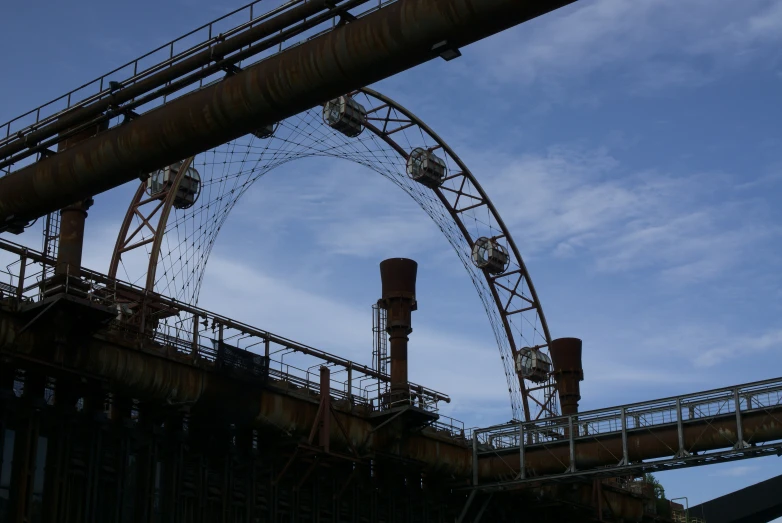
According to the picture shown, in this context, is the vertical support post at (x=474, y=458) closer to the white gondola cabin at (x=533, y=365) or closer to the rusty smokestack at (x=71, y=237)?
the white gondola cabin at (x=533, y=365)

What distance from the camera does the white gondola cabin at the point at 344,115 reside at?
5850 centimetres

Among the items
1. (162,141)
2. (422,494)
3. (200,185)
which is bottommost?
(422,494)

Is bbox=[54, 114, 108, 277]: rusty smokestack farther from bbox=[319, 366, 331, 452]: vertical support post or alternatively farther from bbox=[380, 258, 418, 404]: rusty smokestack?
bbox=[380, 258, 418, 404]: rusty smokestack

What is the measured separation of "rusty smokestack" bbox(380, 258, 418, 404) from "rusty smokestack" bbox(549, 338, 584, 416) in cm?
1468

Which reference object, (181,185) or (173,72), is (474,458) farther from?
(173,72)

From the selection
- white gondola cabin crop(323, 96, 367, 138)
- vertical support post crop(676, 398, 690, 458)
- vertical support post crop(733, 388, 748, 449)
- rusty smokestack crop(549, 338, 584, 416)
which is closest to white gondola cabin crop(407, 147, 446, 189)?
white gondola cabin crop(323, 96, 367, 138)

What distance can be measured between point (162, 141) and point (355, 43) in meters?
6.61

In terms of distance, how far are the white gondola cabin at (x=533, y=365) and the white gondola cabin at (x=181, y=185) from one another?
24.1 meters

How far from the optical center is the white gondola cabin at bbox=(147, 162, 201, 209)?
5434 centimetres

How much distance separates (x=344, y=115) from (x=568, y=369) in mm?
18797

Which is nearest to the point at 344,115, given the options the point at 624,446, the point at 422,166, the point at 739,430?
the point at 422,166

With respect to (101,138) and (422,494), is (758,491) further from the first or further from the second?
(101,138)

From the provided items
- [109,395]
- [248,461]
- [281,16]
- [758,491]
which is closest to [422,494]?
[248,461]

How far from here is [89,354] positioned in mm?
37656
